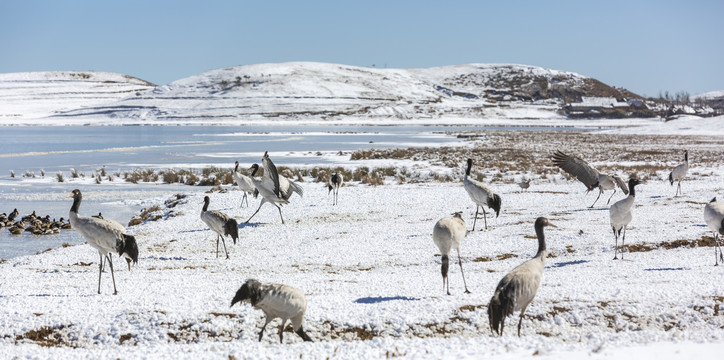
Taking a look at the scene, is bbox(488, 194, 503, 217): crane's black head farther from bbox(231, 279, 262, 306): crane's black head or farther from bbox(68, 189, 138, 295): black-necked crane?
bbox(231, 279, 262, 306): crane's black head

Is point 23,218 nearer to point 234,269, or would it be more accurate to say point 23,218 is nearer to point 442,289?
point 234,269

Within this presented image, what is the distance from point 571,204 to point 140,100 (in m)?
192

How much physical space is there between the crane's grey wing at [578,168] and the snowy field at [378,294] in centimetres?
186

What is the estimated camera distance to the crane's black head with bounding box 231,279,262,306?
7960mm

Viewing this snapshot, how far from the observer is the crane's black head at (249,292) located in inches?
313

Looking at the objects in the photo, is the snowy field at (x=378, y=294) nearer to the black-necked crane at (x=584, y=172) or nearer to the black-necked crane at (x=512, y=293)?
the black-necked crane at (x=512, y=293)

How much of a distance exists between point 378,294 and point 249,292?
137 inches

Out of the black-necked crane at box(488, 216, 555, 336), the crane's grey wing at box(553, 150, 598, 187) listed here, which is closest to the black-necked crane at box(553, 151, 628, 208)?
the crane's grey wing at box(553, 150, 598, 187)

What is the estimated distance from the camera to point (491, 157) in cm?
4722

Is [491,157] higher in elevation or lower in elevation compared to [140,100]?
lower

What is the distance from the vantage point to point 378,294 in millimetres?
10852

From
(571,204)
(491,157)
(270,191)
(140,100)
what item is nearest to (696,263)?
(571,204)

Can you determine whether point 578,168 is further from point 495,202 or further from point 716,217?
point 716,217

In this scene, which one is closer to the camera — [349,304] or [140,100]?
[349,304]
